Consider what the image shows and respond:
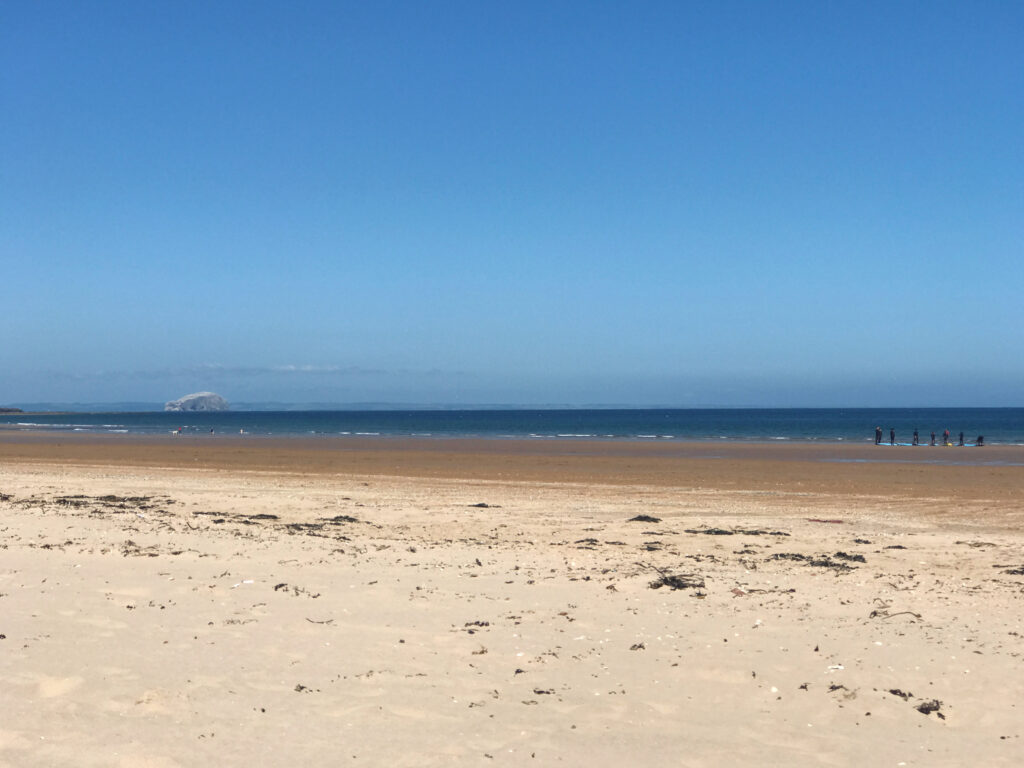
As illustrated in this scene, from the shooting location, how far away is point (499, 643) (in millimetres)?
6797

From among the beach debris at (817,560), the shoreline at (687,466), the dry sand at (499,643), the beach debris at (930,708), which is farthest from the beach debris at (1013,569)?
the shoreline at (687,466)

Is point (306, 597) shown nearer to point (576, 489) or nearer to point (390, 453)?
point (576, 489)

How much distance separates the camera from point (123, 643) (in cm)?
653

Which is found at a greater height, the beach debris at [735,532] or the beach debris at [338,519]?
the beach debris at [735,532]

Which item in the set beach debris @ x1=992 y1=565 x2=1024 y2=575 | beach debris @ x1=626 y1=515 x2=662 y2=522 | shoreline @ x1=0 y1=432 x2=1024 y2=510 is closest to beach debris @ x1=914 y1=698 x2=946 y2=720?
beach debris @ x1=992 y1=565 x2=1024 y2=575

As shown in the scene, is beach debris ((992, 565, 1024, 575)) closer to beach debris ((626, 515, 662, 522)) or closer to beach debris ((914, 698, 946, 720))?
beach debris ((914, 698, 946, 720))

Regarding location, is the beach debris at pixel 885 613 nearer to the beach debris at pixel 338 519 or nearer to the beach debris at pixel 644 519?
the beach debris at pixel 644 519

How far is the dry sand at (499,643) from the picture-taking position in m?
5.03

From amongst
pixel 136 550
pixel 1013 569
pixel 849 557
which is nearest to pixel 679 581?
pixel 849 557

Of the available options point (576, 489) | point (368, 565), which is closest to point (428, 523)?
point (368, 565)

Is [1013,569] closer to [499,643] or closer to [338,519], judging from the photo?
[499,643]

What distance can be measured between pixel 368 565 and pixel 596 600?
2749mm

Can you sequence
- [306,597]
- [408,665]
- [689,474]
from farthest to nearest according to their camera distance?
[689,474] < [306,597] < [408,665]

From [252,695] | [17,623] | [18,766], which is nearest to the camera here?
[18,766]
